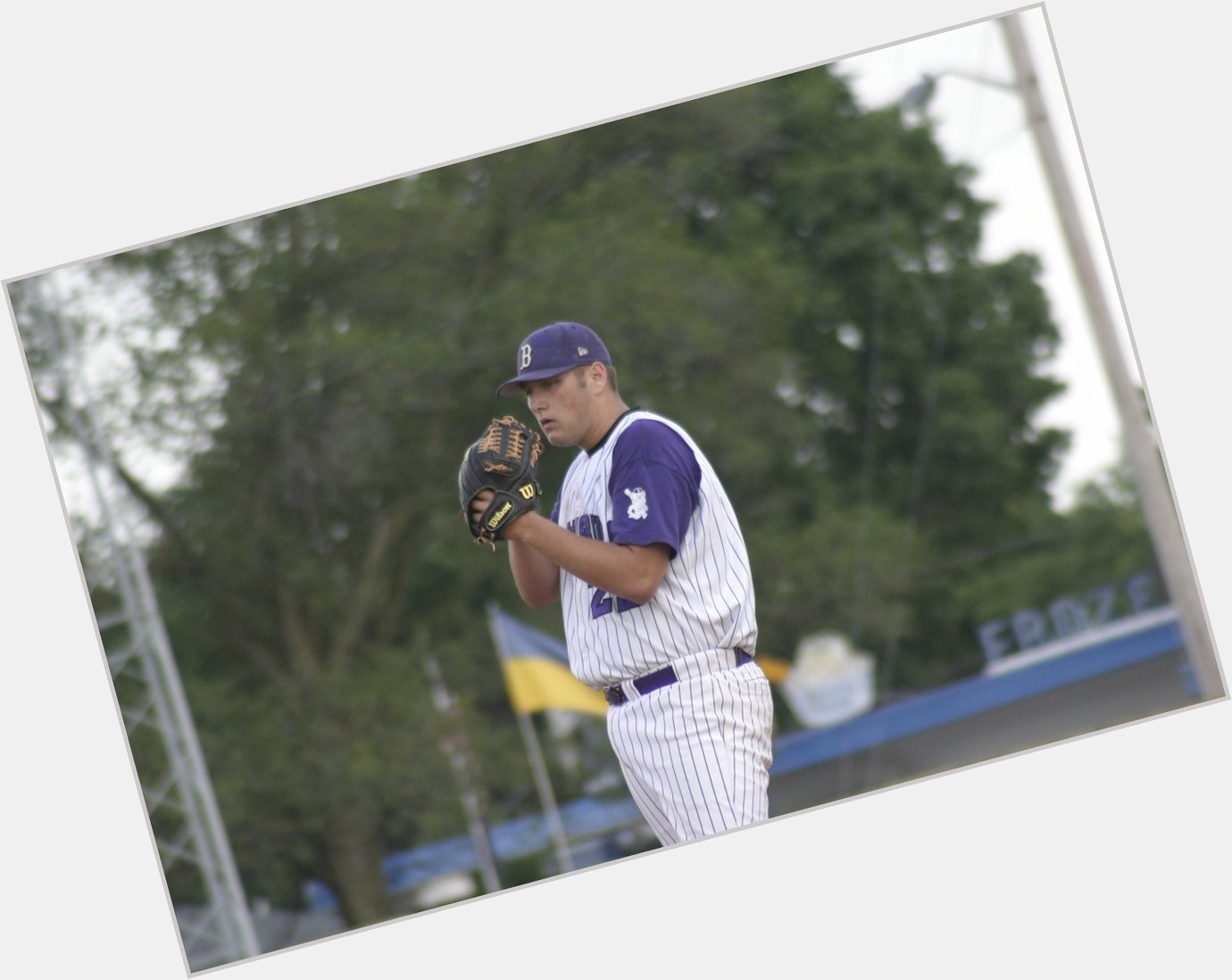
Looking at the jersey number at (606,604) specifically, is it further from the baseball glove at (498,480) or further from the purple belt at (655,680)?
the baseball glove at (498,480)

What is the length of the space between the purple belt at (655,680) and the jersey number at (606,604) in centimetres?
20

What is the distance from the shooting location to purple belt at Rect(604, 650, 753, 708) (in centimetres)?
450

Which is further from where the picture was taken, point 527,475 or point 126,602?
point 126,602

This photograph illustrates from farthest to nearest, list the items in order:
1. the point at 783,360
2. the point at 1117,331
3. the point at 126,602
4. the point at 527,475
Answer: the point at 783,360 < the point at 126,602 < the point at 1117,331 < the point at 527,475

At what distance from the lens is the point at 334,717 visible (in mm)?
19859

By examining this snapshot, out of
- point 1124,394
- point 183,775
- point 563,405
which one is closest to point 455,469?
point 183,775

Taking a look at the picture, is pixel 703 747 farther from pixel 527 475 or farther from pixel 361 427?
pixel 361 427

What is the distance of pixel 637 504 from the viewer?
4.37 meters

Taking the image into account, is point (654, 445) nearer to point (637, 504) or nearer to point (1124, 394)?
point (637, 504)

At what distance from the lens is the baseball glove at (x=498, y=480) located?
4.36 m

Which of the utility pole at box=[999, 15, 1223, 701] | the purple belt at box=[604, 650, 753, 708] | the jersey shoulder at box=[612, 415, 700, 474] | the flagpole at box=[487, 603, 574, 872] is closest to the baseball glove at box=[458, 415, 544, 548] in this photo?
the jersey shoulder at box=[612, 415, 700, 474]

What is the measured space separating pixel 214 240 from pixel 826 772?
11128 millimetres

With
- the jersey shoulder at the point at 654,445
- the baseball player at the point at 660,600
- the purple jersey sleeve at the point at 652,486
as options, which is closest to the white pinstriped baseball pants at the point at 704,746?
the baseball player at the point at 660,600

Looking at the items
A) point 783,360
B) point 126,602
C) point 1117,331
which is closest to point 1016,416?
point 783,360
